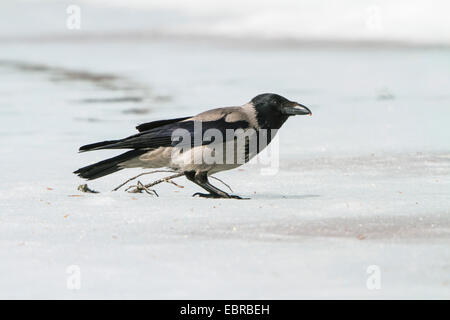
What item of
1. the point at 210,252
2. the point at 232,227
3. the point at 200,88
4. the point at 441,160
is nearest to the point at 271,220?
the point at 232,227

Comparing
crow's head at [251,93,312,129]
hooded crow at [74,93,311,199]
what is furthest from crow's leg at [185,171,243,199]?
crow's head at [251,93,312,129]

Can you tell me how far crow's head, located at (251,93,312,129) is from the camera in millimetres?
7609

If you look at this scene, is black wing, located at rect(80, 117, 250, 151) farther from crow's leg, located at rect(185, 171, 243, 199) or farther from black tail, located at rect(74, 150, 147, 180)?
crow's leg, located at rect(185, 171, 243, 199)

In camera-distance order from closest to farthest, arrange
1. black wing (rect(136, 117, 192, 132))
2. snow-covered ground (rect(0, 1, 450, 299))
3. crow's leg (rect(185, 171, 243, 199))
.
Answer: snow-covered ground (rect(0, 1, 450, 299)) < crow's leg (rect(185, 171, 243, 199)) < black wing (rect(136, 117, 192, 132))

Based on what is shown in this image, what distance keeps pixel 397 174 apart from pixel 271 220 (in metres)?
2.45

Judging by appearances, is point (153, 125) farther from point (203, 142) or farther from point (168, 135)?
point (203, 142)

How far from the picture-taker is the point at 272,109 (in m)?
7.65

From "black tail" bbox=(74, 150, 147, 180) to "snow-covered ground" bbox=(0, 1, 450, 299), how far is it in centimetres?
18

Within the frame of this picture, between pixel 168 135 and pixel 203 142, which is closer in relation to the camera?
pixel 203 142

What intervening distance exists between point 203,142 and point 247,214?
0.81m

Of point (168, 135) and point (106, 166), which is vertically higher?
point (168, 135)

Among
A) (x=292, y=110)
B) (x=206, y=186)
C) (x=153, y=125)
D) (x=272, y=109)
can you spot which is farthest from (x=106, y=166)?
(x=292, y=110)

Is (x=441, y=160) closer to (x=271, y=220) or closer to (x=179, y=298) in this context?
(x=271, y=220)

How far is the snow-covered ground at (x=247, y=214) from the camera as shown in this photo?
5078 millimetres
